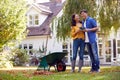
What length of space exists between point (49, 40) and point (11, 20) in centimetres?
1547

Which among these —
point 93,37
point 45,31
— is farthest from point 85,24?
point 45,31

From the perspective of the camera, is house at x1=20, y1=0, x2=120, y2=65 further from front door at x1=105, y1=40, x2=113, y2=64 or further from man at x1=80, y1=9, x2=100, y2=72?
man at x1=80, y1=9, x2=100, y2=72

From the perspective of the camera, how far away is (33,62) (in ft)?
115

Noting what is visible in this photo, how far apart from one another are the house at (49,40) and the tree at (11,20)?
10509 mm

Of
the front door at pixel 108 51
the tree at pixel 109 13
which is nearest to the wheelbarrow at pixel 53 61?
the tree at pixel 109 13

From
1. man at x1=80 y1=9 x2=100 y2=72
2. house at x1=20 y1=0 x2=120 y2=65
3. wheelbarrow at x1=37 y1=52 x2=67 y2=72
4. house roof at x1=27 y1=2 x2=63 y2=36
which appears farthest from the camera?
house roof at x1=27 y1=2 x2=63 y2=36

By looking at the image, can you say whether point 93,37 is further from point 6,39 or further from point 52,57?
point 6,39

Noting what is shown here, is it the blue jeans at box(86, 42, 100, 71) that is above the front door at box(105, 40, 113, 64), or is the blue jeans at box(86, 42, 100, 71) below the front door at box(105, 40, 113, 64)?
above

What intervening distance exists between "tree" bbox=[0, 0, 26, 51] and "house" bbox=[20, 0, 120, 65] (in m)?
10.5

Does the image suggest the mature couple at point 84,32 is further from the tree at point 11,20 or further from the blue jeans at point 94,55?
the tree at point 11,20

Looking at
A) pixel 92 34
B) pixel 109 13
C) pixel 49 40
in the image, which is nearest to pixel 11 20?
pixel 109 13

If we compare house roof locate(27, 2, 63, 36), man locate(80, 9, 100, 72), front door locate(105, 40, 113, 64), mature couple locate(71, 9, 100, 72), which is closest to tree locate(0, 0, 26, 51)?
mature couple locate(71, 9, 100, 72)

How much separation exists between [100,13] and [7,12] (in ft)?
23.3

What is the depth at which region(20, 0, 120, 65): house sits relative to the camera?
1400 inches
